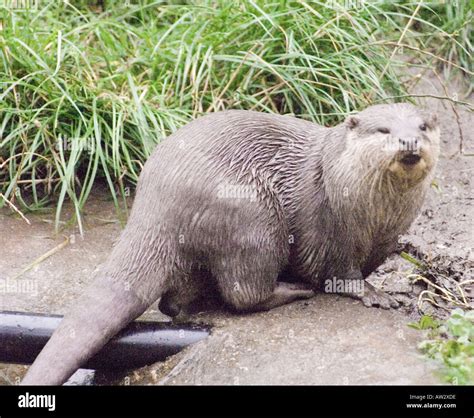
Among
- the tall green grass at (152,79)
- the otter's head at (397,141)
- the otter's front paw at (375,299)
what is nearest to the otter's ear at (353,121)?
the otter's head at (397,141)

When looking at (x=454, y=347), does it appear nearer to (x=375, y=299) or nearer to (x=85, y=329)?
(x=375, y=299)

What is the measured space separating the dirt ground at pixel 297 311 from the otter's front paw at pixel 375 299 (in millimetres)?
35

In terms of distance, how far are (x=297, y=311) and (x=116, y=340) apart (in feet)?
2.13

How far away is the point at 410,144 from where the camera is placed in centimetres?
288

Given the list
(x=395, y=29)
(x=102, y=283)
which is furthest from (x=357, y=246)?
(x=395, y=29)

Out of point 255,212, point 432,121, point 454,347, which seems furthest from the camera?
point 255,212

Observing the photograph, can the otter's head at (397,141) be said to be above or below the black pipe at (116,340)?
above

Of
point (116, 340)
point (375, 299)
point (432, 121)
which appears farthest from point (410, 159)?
point (116, 340)

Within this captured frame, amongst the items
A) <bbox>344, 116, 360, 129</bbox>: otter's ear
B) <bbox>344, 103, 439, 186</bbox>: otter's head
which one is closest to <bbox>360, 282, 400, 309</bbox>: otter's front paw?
<bbox>344, 103, 439, 186</bbox>: otter's head

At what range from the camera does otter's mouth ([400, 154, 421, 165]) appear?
2.90 m

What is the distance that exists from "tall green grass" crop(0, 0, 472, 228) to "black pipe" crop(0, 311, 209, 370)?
89cm

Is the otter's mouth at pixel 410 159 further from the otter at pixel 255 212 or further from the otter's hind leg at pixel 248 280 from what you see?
the otter's hind leg at pixel 248 280

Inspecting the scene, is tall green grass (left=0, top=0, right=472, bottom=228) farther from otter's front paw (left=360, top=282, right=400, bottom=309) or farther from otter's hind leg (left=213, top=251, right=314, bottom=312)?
otter's front paw (left=360, top=282, right=400, bottom=309)

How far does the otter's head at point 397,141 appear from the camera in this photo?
9.53 ft
